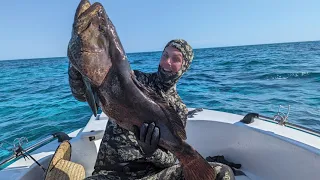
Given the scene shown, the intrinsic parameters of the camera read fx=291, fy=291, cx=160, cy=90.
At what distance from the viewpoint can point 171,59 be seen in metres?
3.11

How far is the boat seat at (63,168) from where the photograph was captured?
342 cm

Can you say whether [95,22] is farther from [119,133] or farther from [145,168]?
[145,168]

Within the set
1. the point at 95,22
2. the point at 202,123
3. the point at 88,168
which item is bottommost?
the point at 88,168

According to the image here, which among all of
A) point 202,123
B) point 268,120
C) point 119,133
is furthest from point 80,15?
point 268,120

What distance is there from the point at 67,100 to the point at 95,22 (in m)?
13.5

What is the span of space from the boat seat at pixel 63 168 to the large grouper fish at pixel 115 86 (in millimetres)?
1534

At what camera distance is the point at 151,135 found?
7.47 ft

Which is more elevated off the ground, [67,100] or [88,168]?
[88,168]

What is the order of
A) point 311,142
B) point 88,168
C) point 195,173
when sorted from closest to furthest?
point 195,173 → point 311,142 → point 88,168

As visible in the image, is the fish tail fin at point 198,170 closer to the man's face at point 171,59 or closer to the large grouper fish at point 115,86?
the large grouper fish at point 115,86

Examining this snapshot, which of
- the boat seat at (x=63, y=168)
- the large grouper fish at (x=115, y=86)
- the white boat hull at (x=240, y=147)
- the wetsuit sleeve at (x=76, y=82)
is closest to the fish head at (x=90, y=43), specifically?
the large grouper fish at (x=115, y=86)

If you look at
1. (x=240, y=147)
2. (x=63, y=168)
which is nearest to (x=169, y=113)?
(x=63, y=168)

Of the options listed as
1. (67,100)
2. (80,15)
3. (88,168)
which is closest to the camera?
(80,15)

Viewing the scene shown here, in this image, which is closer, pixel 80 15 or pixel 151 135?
pixel 80 15
